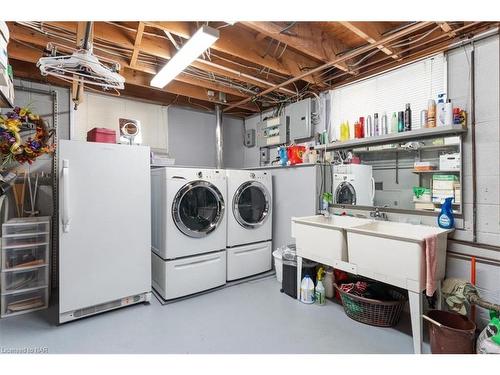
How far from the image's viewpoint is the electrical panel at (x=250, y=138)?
15.0 feet

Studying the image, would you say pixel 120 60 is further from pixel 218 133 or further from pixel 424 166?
pixel 424 166

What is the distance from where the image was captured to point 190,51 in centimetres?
214

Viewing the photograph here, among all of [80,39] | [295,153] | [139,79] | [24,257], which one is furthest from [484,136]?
[24,257]

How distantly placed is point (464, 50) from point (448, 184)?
1.18m

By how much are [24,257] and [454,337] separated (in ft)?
12.8

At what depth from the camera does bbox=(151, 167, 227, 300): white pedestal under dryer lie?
2701mm

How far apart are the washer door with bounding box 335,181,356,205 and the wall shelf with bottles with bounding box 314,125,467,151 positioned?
47 cm

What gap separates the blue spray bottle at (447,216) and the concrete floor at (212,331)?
988mm

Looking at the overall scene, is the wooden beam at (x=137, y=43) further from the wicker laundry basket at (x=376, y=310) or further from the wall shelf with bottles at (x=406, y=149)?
the wicker laundry basket at (x=376, y=310)

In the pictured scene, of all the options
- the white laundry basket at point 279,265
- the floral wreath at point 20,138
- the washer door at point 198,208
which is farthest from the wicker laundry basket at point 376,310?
the floral wreath at point 20,138

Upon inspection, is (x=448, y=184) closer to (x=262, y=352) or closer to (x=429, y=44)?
(x=429, y=44)

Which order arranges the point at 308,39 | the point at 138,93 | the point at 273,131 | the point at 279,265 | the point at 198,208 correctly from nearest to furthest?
1. the point at 308,39
2. the point at 198,208
3. the point at 279,265
4. the point at 138,93
5. the point at 273,131

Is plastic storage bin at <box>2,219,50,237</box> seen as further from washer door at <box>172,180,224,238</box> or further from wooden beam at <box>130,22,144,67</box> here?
wooden beam at <box>130,22,144,67</box>

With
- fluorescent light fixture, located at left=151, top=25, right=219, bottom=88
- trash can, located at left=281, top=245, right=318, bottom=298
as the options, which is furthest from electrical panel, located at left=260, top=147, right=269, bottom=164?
fluorescent light fixture, located at left=151, top=25, right=219, bottom=88
